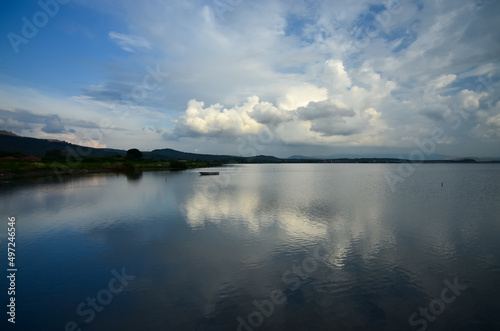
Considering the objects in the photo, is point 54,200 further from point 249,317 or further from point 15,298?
point 249,317

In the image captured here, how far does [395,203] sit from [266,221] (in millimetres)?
20582

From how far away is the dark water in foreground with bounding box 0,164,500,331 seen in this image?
1037 centimetres

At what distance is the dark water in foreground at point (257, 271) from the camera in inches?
408

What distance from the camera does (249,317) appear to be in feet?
34.0

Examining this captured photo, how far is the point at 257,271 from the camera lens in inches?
567

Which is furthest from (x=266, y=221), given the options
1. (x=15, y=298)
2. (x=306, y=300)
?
(x=15, y=298)
